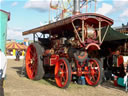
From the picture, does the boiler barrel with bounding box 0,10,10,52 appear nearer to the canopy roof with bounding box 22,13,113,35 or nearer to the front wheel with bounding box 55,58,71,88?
the canopy roof with bounding box 22,13,113,35

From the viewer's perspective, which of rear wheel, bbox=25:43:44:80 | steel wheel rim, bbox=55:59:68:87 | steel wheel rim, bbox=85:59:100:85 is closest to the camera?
steel wheel rim, bbox=55:59:68:87

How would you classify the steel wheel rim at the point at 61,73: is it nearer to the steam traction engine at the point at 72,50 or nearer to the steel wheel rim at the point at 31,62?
the steam traction engine at the point at 72,50

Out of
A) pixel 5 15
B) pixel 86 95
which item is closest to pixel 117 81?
pixel 86 95

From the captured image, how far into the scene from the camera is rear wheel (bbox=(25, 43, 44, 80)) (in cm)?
696

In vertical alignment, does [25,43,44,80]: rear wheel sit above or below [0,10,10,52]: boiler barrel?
below

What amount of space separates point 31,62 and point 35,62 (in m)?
0.38

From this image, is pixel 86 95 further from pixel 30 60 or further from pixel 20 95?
pixel 30 60

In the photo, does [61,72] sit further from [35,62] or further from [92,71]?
[35,62]

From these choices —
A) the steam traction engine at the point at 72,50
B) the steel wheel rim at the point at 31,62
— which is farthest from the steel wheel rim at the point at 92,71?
the steel wheel rim at the point at 31,62

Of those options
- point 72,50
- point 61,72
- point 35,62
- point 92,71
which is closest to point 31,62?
point 35,62

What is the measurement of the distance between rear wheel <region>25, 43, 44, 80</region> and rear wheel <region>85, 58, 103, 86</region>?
1.93m

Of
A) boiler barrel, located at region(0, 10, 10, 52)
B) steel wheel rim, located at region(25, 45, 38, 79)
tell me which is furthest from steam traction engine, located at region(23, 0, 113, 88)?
boiler barrel, located at region(0, 10, 10, 52)

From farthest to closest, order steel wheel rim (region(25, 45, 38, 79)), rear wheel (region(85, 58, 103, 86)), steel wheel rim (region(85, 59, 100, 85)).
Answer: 1. steel wheel rim (region(25, 45, 38, 79))
2. steel wheel rim (region(85, 59, 100, 85))
3. rear wheel (region(85, 58, 103, 86))

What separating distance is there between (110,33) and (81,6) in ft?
8.91
